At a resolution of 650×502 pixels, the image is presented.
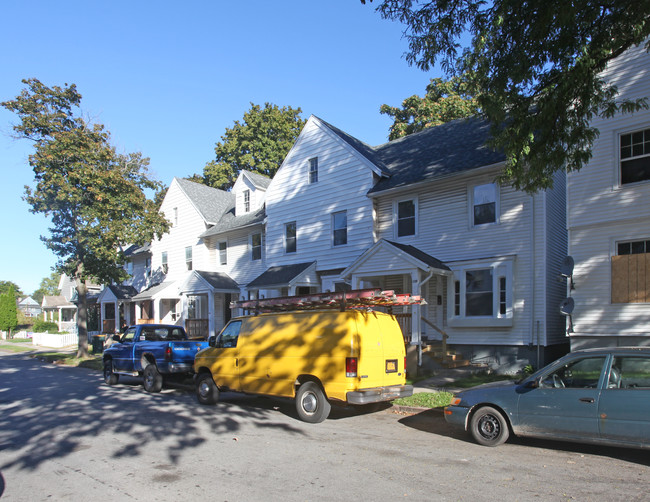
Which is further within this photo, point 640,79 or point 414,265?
point 414,265

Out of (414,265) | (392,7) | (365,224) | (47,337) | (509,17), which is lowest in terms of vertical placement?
(47,337)

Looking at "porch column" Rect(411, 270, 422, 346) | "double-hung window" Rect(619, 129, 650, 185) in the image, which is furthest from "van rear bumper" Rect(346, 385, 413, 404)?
"double-hung window" Rect(619, 129, 650, 185)

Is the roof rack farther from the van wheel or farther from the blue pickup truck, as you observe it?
the blue pickup truck

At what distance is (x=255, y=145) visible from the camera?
46.9m

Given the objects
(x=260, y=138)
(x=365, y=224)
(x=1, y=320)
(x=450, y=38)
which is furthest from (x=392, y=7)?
(x=1, y=320)

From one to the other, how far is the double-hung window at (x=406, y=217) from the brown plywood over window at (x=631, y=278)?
694 cm

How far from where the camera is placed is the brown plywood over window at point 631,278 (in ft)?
41.7

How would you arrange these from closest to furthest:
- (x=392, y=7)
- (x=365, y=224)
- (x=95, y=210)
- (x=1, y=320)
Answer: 1. (x=392, y=7)
2. (x=365, y=224)
3. (x=95, y=210)
4. (x=1, y=320)

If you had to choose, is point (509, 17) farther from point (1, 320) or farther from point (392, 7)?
point (1, 320)

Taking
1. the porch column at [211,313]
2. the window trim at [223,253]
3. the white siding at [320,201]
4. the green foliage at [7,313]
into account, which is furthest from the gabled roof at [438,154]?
the green foliage at [7,313]

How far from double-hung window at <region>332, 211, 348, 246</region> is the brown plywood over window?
10133 millimetres

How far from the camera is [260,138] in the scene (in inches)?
1857

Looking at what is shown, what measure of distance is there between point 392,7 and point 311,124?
11.7m

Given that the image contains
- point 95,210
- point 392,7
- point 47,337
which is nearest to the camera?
point 392,7
